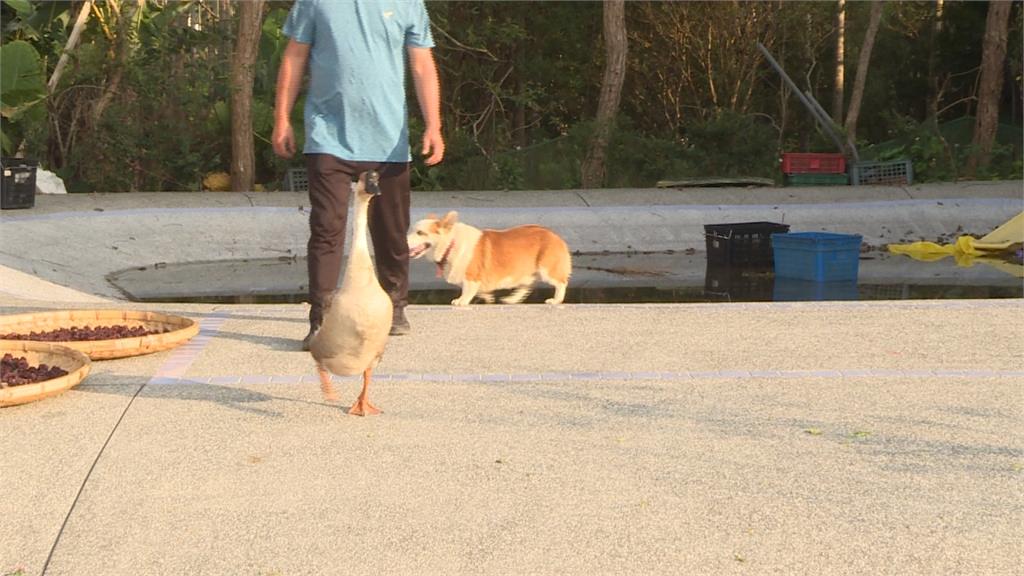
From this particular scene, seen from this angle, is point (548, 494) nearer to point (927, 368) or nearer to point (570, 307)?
point (927, 368)

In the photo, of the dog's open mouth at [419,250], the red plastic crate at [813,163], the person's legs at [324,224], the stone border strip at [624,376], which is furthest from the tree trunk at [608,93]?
the stone border strip at [624,376]

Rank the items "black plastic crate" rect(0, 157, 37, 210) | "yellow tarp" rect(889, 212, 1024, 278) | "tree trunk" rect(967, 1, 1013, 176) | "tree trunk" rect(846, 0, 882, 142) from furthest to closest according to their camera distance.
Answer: "tree trunk" rect(846, 0, 882, 142)
"tree trunk" rect(967, 1, 1013, 176)
"black plastic crate" rect(0, 157, 37, 210)
"yellow tarp" rect(889, 212, 1024, 278)

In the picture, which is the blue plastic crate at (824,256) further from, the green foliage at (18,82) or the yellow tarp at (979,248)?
the green foliage at (18,82)

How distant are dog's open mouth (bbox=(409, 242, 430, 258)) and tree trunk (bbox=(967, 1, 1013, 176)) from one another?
52.4ft

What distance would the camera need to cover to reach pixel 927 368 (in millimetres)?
7379

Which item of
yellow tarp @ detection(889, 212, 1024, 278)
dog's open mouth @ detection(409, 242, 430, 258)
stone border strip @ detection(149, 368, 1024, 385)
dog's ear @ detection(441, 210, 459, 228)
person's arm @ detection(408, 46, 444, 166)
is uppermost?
person's arm @ detection(408, 46, 444, 166)

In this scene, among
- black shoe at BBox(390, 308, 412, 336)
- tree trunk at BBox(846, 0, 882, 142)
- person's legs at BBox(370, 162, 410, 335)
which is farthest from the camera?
tree trunk at BBox(846, 0, 882, 142)

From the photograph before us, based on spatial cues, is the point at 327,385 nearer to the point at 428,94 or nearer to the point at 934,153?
the point at 428,94

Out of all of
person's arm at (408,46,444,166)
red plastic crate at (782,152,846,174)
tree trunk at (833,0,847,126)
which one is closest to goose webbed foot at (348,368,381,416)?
person's arm at (408,46,444,166)

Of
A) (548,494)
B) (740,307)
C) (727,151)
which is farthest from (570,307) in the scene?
(727,151)

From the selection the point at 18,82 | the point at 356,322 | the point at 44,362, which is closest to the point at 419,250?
the point at 44,362

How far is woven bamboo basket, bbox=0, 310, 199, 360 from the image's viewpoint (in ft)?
24.4

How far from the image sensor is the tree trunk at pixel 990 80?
23.5 m

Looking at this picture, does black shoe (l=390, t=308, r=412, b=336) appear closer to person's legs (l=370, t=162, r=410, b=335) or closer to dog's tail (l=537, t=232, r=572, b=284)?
person's legs (l=370, t=162, r=410, b=335)
